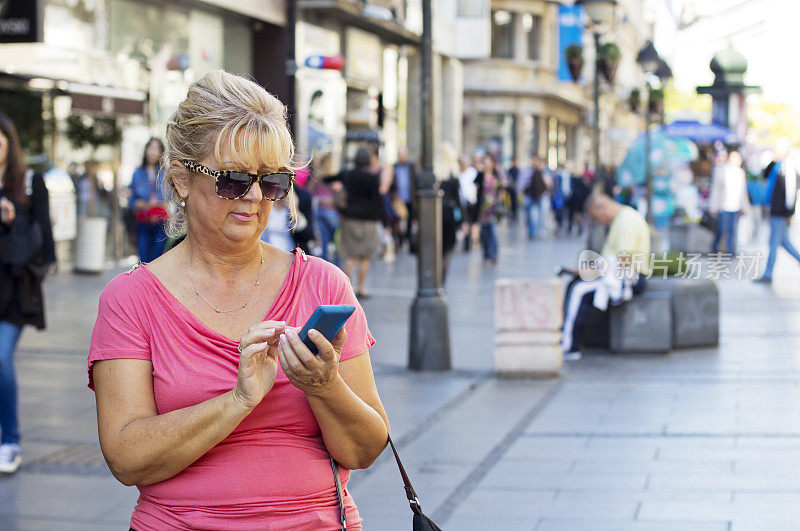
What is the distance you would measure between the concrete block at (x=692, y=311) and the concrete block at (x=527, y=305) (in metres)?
1.76

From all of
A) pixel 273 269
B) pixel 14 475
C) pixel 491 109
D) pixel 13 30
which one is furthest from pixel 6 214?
pixel 491 109

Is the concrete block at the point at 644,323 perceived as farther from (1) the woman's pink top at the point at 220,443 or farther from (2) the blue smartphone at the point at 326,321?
(2) the blue smartphone at the point at 326,321

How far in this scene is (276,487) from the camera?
8.71 ft

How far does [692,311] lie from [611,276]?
987 mm

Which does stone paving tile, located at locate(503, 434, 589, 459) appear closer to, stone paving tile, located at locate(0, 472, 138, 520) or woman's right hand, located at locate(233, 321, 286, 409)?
stone paving tile, located at locate(0, 472, 138, 520)

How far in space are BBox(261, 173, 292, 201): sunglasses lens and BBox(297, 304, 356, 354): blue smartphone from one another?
0.37 meters


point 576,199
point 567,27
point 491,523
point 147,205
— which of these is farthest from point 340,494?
point 567,27

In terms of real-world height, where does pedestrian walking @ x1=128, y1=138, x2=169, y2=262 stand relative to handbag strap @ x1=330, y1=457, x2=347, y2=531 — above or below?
above

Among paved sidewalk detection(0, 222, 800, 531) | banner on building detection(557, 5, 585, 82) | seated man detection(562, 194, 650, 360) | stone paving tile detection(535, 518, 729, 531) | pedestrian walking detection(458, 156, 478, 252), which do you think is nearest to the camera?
stone paving tile detection(535, 518, 729, 531)

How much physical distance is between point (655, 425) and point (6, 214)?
411 centimetres

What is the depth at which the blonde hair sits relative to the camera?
8.57 ft

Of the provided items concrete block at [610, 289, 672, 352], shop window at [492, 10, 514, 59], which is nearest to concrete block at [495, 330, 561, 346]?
concrete block at [610, 289, 672, 352]

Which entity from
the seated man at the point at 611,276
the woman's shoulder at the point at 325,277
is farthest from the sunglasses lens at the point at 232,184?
the seated man at the point at 611,276

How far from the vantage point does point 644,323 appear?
36.4 ft
